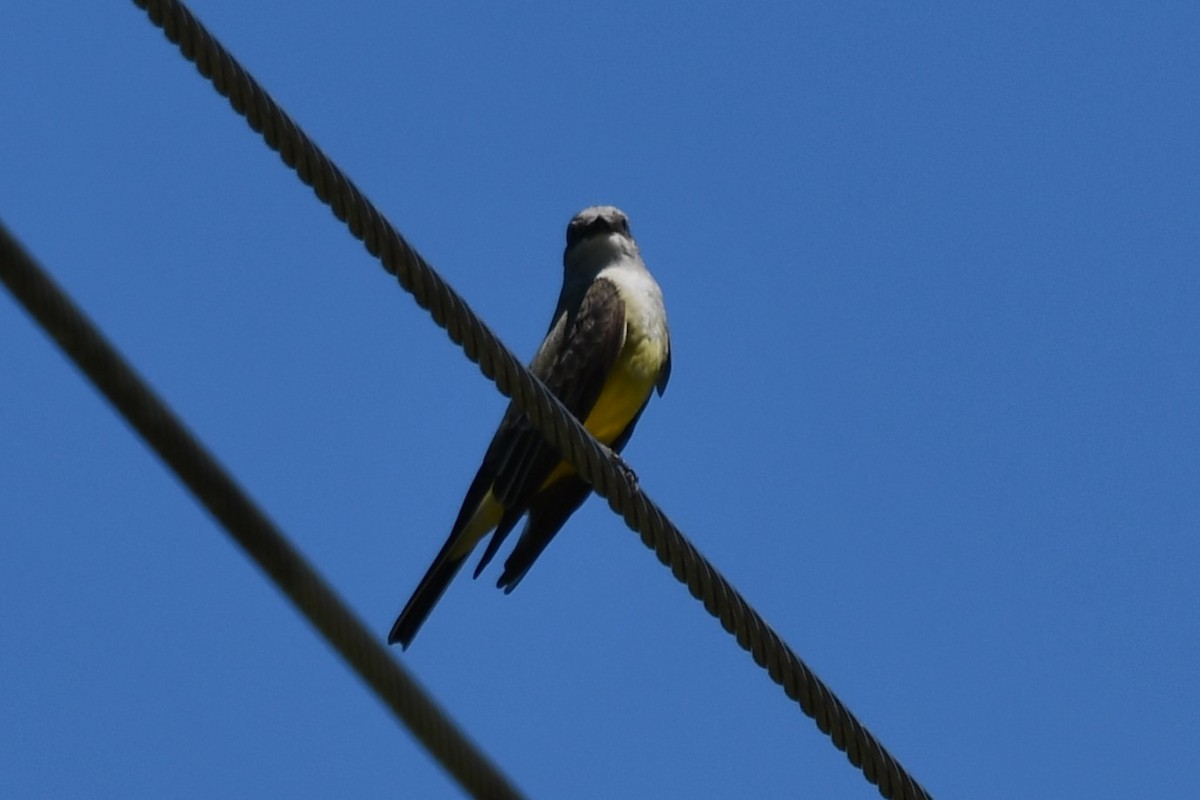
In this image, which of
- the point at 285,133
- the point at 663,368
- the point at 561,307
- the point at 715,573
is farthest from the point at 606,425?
the point at 285,133

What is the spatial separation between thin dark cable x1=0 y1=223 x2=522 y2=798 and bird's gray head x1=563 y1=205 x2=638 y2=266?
18.8 ft

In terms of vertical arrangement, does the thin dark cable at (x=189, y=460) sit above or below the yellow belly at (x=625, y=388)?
below

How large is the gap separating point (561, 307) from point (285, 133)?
4.29m

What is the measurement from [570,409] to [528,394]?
279cm

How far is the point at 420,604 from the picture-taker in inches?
236

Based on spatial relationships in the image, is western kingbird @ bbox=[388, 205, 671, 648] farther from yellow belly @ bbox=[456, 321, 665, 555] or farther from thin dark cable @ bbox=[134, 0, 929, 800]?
thin dark cable @ bbox=[134, 0, 929, 800]

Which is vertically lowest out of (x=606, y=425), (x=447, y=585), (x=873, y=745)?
(x=873, y=745)

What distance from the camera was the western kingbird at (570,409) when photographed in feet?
20.1

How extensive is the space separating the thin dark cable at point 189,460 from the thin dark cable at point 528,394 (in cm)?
133

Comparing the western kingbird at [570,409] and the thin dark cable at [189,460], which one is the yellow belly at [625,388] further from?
the thin dark cable at [189,460]

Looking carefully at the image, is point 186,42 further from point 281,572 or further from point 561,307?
point 561,307

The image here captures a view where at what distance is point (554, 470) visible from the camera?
247 inches

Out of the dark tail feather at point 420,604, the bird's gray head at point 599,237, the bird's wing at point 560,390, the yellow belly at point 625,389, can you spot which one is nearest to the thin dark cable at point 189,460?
the bird's wing at point 560,390

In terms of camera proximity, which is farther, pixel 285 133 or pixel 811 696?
pixel 811 696
